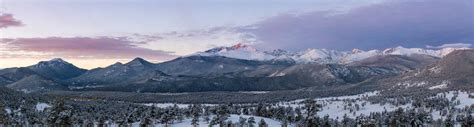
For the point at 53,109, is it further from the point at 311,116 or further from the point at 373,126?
the point at 373,126

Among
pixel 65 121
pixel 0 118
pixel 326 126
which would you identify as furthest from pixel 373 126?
pixel 0 118

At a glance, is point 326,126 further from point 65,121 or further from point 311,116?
point 65,121

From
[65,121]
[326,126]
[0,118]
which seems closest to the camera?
[65,121]

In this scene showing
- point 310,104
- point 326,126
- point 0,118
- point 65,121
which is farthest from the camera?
point 326,126

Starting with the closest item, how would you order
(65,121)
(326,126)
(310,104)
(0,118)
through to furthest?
(65,121) → (310,104) → (0,118) → (326,126)

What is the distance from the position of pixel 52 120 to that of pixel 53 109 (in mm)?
2814

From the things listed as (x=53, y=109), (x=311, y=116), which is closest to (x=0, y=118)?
(x=53, y=109)

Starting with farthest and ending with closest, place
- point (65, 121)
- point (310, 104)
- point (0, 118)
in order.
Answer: point (0, 118) < point (310, 104) < point (65, 121)

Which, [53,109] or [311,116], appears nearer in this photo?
[53,109]

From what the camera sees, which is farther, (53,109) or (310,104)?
(310,104)

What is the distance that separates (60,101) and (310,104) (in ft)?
202

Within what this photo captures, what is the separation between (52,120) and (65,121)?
4.05 m

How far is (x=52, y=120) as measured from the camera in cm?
13362

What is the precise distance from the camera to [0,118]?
170 m
